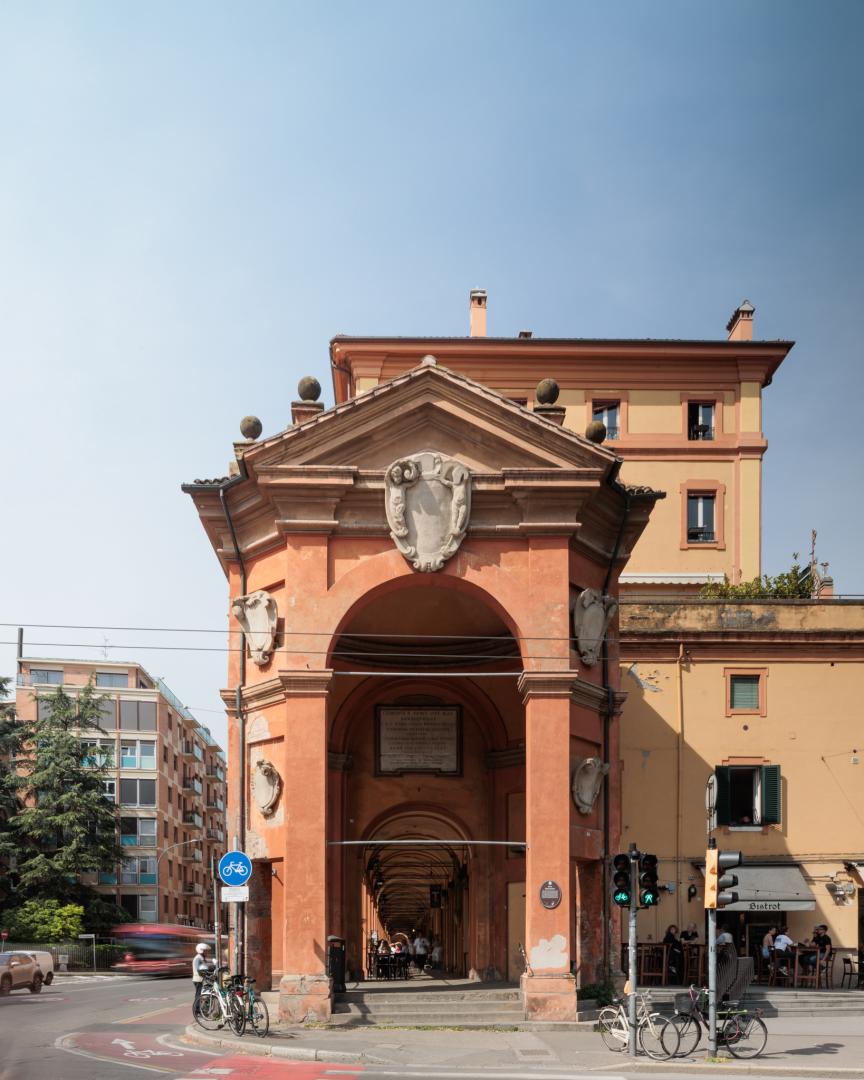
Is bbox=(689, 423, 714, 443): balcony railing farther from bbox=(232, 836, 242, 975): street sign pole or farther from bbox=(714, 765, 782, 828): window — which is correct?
bbox=(232, 836, 242, 975): street sign pole

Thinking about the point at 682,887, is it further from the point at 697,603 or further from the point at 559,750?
the point at 559,750

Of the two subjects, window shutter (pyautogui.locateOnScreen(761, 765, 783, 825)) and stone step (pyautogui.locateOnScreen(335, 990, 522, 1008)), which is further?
window shutter (pyautogui.locateOnScreen(761, 765, 783, 825))

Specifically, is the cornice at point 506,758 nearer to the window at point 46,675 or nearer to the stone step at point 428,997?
the stone step at point 428,997

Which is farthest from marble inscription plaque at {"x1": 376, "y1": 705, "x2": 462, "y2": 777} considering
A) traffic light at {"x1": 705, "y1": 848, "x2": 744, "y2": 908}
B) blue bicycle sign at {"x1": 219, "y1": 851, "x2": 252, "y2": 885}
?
traffic light at {"x1": 705, "y1": 848, "x2": 744, "y2": 908}

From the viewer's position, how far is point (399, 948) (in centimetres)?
3744

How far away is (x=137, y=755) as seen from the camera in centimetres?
8412

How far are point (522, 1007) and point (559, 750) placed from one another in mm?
4342

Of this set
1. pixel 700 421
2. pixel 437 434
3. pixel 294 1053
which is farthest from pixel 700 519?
pixel 294 1053

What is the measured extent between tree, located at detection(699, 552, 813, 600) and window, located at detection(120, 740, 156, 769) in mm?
51001

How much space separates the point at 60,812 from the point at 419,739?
40743mm

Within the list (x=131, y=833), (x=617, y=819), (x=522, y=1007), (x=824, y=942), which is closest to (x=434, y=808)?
(x=617, y=819)

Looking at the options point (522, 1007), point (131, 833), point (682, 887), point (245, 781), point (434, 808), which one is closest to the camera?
point (522, 1007)

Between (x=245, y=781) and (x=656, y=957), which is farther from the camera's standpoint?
(x=656, y=957)

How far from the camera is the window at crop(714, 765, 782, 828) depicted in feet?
105
